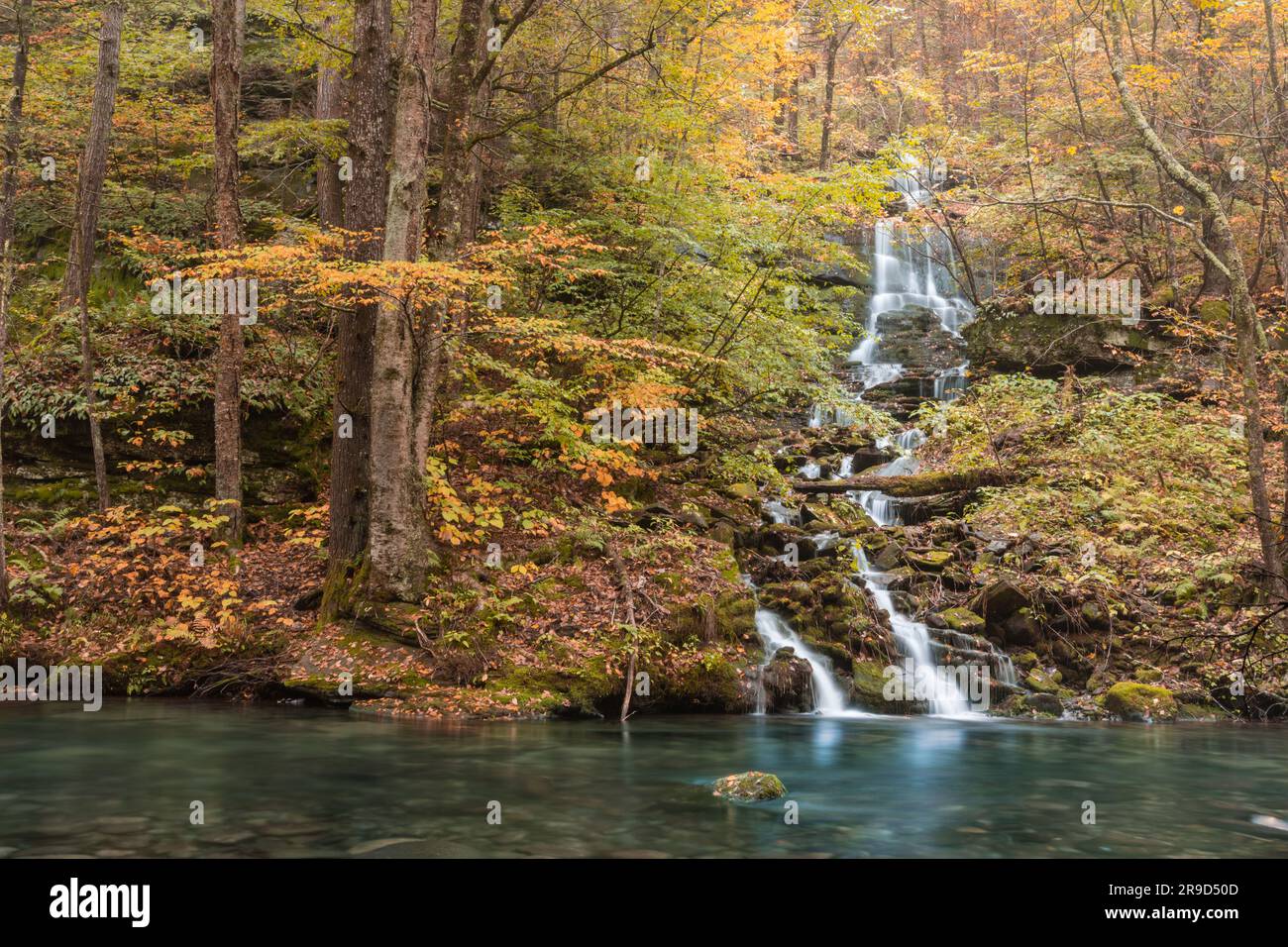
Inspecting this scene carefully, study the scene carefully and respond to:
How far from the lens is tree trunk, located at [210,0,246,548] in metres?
11.0

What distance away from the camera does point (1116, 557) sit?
41.3 feet

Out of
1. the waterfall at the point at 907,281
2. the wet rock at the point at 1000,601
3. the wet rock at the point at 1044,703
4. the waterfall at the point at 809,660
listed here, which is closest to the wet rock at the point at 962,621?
the wet rock at the point at 1000,601

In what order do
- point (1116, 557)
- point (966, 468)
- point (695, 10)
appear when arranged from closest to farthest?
point (1116, 557) → point (695, 10) → point (966, 468)

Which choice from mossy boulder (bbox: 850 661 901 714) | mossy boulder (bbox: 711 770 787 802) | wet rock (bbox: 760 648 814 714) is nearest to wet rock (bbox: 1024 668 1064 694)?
mossy boulder (bbox: 850 661 901 714)

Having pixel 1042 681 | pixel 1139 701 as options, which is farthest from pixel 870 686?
pixel 1139 701

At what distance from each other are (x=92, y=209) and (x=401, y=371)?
6335 millimetres

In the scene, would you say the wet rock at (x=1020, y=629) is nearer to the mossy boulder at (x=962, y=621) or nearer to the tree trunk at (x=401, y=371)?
the mossy boulder at (x=962, y=621)

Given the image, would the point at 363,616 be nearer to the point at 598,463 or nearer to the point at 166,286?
the point at 598,463

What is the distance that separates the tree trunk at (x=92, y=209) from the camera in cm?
1141

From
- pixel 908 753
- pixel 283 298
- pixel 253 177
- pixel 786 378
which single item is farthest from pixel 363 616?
pixel 253 177

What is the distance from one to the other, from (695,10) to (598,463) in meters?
7.27

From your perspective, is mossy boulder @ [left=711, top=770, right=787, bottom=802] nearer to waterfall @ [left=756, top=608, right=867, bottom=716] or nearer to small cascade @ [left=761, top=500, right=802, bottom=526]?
waterfall @ [left=756, top=608, right=867, bottom=716]

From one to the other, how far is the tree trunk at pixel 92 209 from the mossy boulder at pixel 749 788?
9506mm

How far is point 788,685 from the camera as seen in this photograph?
34.4 ft
